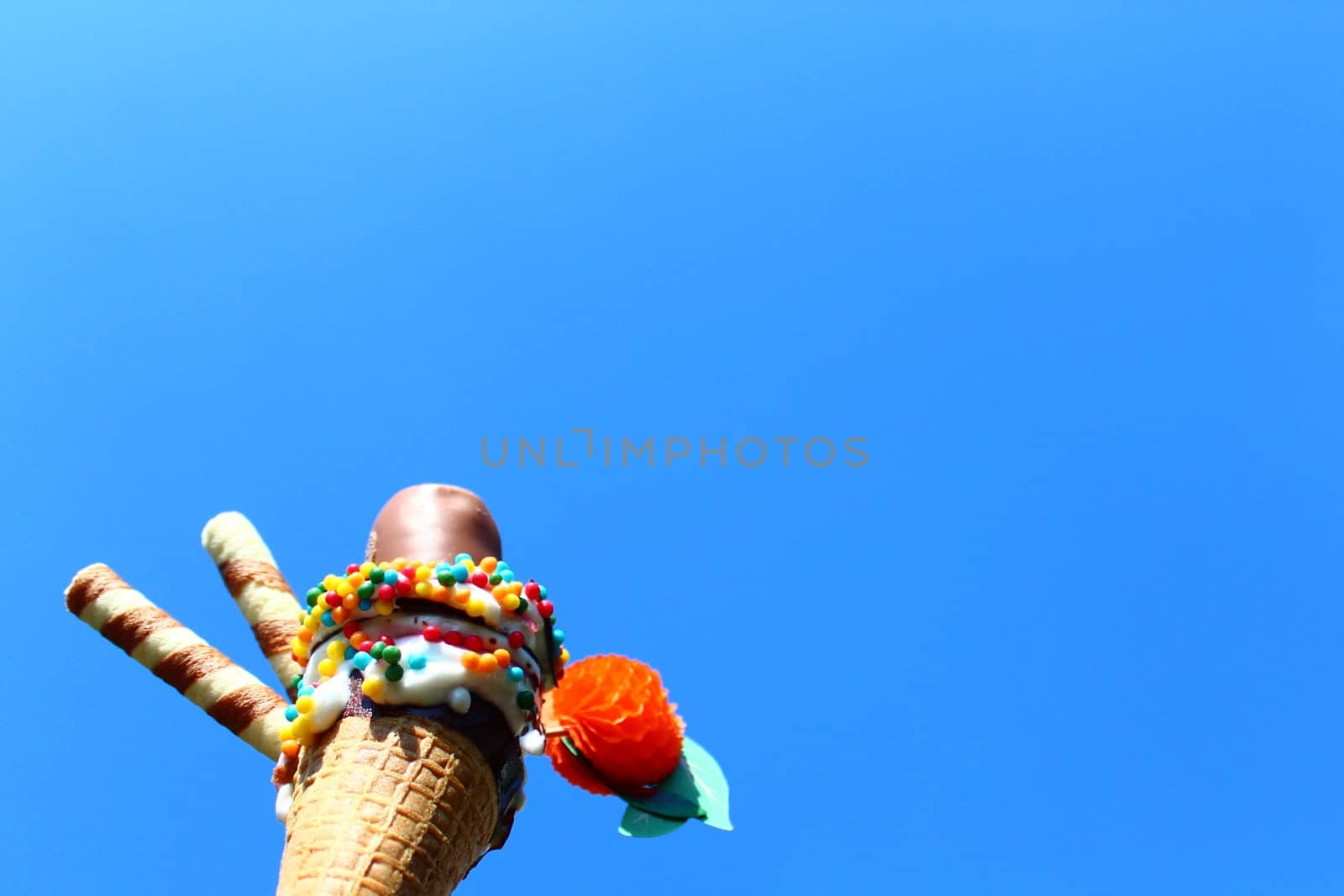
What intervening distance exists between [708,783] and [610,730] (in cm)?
49

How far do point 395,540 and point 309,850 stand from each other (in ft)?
3.34

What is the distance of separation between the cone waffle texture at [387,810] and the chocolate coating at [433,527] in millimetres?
613

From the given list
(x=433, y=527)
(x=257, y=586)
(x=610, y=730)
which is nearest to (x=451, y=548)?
(x=433, y=527)

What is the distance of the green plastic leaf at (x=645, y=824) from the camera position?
376 cm

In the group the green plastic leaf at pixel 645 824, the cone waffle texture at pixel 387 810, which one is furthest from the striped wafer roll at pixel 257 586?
the green plastic leaf at pixel 645 824

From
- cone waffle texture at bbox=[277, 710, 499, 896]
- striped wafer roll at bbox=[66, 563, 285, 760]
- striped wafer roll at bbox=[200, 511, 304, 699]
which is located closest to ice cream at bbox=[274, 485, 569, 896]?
cone waffle texture at bbox=[277, 710, 499, 896]

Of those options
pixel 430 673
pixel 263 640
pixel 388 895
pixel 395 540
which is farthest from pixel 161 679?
pixel 388 895

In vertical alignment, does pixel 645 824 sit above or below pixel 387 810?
above

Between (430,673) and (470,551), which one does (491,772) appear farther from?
(470,551)

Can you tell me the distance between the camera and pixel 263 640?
12.8ft

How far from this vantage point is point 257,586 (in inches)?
158

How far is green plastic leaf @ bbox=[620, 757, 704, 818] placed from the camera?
3828 millimetres

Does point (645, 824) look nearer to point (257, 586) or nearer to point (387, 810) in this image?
point (387, 810)

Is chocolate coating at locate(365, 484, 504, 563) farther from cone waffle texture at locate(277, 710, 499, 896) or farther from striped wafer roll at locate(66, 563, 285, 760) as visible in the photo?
striped wafer roll at locate(66, 563, 285, 760)
